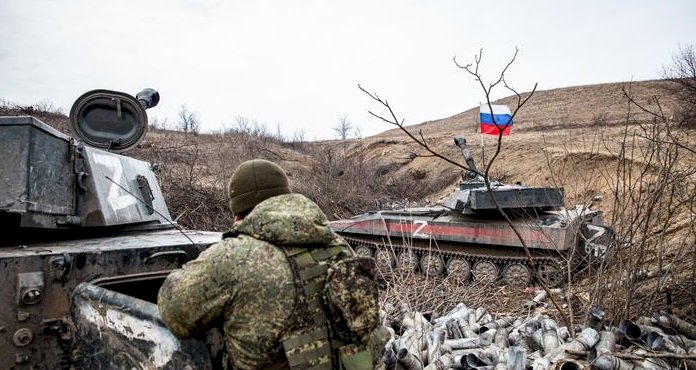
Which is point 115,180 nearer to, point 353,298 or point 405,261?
point 353,298

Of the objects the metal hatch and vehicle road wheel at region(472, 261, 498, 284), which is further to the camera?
vehicle road wheel at region(472, 261, 498, 284)

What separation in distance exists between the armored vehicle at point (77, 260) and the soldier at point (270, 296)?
269mm

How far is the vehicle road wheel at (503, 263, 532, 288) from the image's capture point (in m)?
8.73

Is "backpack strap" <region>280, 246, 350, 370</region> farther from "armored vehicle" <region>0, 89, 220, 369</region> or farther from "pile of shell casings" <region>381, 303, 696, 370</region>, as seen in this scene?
"pile of shell casings" <region>381, 303, 696, 370</region>

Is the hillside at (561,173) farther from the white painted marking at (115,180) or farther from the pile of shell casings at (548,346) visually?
the white painted marking at (115,180)

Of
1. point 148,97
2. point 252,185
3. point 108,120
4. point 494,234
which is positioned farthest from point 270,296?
point 494,234

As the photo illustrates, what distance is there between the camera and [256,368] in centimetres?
213

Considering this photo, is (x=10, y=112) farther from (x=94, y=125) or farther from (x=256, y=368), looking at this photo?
(x=256, y=368)

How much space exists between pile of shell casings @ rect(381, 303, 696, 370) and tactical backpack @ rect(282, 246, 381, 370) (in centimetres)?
191

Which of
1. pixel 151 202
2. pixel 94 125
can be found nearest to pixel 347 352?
pixel 151 202

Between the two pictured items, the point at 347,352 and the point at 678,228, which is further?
the point at 678,228

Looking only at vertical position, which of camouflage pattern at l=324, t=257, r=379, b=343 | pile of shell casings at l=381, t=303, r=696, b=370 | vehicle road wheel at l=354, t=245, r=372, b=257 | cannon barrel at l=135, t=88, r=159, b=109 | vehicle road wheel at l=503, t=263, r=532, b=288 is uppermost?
cannon barrel at l=135, t=88, r=159, b=109

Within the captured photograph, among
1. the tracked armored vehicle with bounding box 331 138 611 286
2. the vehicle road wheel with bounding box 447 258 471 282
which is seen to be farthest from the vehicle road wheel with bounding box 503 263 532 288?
the vehicle road wheel with bounding box 447 258 471 282

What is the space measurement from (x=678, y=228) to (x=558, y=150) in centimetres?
1045
